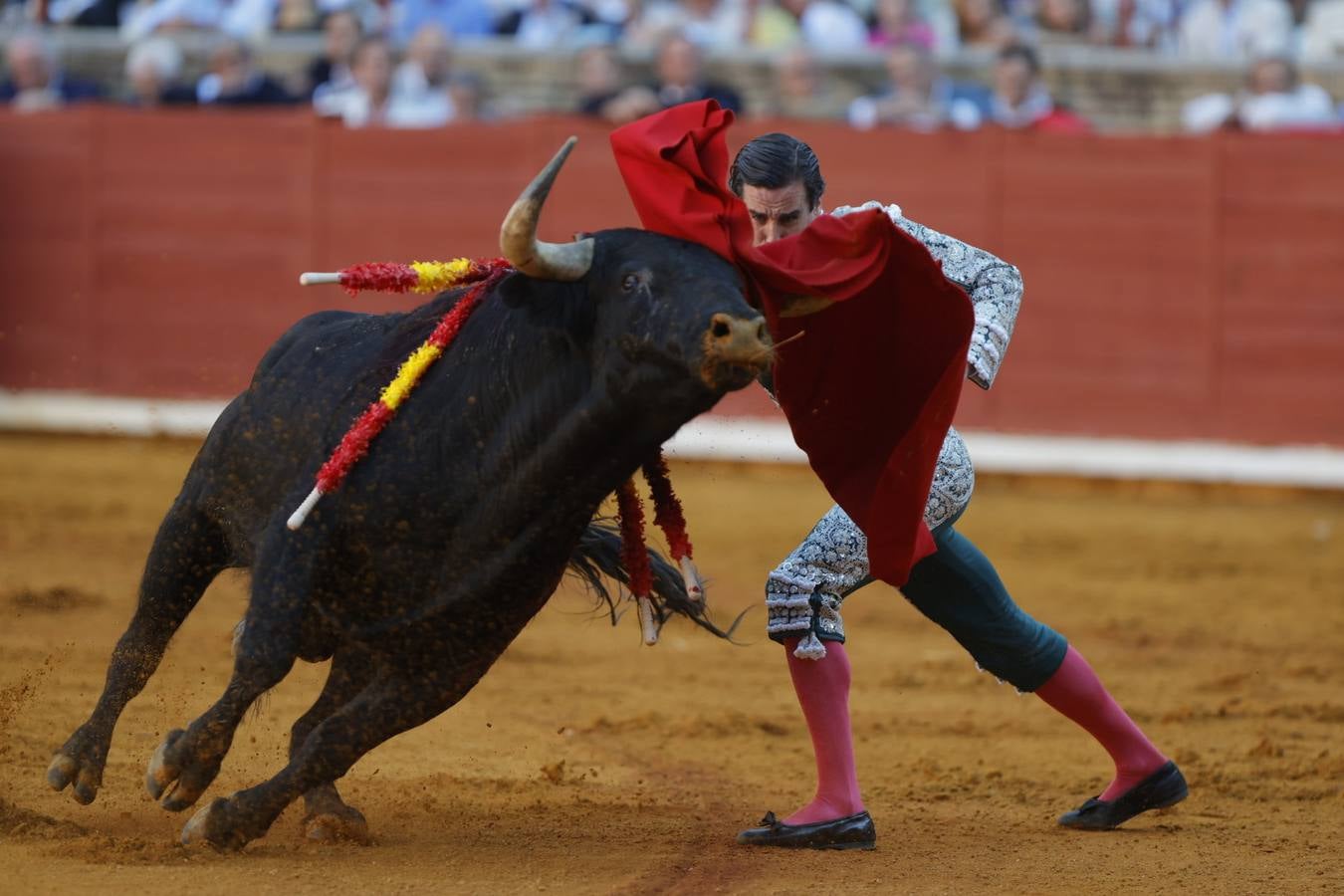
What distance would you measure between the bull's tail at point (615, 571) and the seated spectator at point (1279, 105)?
562cm

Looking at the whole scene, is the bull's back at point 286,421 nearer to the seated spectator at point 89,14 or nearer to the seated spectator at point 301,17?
the seated spectator at point 301,17

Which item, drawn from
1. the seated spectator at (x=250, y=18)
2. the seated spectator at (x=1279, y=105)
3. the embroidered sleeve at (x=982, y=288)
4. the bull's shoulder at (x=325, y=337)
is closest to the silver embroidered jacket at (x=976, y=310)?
the embroidered sleeve at (x=982, y=288)

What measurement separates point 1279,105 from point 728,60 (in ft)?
8.27

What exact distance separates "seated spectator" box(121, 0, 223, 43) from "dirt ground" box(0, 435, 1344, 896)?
3.54m

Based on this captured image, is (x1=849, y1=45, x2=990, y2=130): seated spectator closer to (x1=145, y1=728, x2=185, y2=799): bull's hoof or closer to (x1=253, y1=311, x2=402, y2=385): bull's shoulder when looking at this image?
(x1=253, y1=311, x2=402, y2=385): bull's shoulder

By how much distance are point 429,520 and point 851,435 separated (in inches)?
28.8

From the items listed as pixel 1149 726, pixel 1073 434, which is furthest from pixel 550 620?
pixel 1073 434

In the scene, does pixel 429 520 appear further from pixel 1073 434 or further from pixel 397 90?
pixel 397 90

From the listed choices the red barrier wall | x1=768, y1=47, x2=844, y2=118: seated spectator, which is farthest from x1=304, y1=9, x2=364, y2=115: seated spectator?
x1=768, y1=47, x2=844, y2=118: seated spectator

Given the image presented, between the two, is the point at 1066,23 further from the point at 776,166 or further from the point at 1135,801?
the point at 776,166

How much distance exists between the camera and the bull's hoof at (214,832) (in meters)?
3.12

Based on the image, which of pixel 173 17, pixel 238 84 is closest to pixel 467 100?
pixel 238 84

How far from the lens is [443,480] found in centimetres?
310

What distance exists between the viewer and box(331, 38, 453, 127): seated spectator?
9.25 meters
